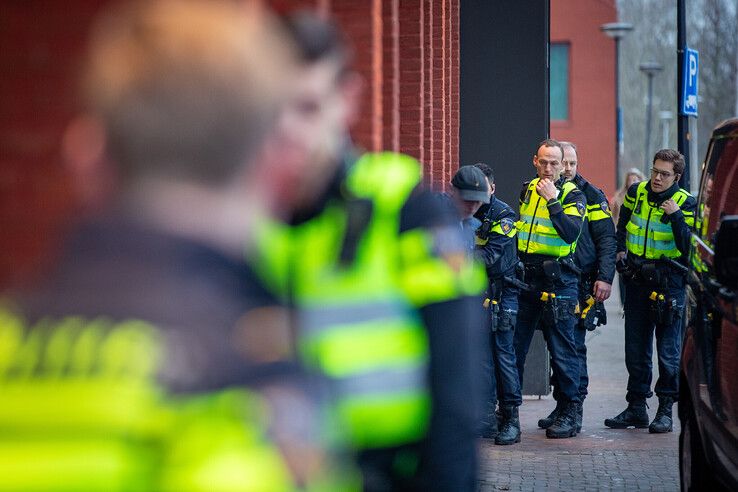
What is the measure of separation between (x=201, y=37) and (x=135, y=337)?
352mm

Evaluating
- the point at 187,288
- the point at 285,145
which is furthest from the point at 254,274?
the point at 285,145

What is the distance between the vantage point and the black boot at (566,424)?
31.4 ft

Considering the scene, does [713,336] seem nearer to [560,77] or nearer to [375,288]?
[375,288]

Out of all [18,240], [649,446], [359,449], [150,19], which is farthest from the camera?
[649,446]

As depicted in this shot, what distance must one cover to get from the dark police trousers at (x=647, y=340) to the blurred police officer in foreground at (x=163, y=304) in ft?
27.5

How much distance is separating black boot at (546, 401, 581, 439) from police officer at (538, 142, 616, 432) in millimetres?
71

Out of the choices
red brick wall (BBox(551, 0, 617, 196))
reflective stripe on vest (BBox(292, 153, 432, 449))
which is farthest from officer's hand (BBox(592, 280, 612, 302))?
red brick wall (BBox(551, 0, 617, 196))

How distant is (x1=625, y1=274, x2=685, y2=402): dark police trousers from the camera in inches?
385

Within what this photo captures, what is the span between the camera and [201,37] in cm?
160

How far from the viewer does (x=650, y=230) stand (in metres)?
9.73

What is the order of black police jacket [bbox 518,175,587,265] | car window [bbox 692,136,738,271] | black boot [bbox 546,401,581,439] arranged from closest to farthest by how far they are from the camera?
car window [bbox 692,136,738,271] → black police jacket [bbox 518,175,587,265] → black boot [bbox 546,401,581,439]

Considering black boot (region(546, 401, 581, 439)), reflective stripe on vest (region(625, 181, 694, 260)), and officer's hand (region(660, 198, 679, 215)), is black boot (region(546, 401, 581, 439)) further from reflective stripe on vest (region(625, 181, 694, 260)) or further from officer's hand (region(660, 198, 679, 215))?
officer's hand (region(660, 198, 679, 215))

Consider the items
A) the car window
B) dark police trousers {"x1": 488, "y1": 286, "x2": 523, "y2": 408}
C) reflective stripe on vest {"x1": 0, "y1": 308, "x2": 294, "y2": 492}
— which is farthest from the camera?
dark police trousers {"x1": 488, "y1": 286, "x2": 523, "y2": 408}

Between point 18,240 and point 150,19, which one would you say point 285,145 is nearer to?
point 150,19
